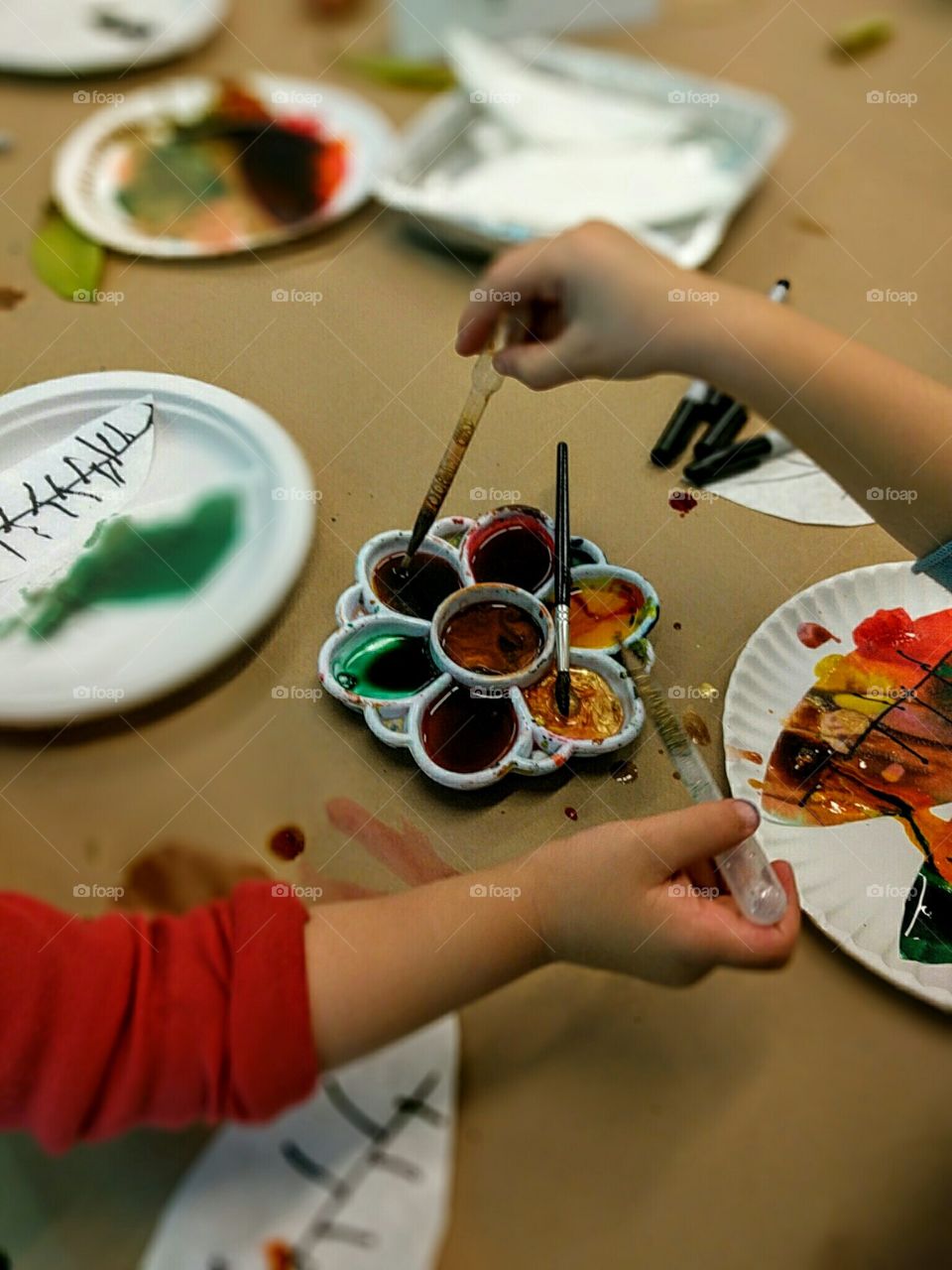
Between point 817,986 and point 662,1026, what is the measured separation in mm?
107

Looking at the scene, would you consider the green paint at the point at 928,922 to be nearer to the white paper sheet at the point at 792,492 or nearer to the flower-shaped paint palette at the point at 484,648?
the flower-shaped paint palette at the point at 484,648

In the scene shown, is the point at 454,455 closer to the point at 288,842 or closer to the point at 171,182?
the point at 288,842

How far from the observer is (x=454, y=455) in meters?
0.76

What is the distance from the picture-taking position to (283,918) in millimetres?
562

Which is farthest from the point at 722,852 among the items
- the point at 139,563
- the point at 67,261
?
the point at 67,261

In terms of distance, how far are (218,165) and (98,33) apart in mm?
333

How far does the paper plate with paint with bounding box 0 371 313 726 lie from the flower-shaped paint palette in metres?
0.09

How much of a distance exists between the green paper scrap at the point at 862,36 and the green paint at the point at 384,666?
116 centimetres

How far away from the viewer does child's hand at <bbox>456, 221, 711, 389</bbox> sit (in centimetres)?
69

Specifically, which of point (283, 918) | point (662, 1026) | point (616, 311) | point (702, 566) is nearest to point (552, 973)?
point (662, 1026)

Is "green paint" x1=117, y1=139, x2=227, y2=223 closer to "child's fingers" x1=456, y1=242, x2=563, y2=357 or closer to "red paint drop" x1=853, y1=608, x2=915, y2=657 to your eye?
"child's fingers" x1=456, y1=242, x2=563, y2=357

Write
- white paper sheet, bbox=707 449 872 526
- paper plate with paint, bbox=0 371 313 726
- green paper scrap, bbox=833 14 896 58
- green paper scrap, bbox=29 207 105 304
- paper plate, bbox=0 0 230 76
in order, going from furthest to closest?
green paper scrap, bbox=833 14 896 58 < paper plate, bbox=0 0 230 76 < green paper scrap, bbox=29 207 105 304 < white paper sheet, bbox=707 449 872 526 < paper plate with paint, bbox=0 371 313 726

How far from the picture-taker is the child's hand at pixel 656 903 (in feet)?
1.79

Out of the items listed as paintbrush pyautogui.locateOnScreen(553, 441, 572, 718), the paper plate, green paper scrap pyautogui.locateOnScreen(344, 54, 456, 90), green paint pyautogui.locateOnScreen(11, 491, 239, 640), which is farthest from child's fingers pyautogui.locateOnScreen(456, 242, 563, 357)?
the paper plate
